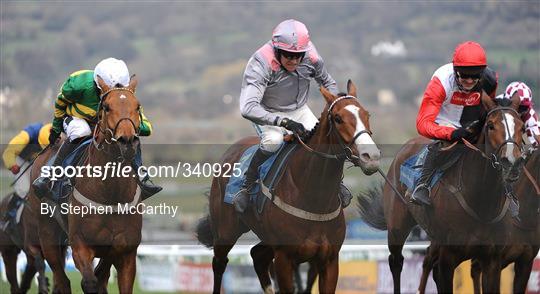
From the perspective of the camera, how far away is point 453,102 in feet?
28.0

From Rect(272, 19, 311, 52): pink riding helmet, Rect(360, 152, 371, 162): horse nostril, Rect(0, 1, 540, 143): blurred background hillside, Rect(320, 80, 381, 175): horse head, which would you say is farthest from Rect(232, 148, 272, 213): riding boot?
Rect(0, 1, 540, 143): blurred background hillside

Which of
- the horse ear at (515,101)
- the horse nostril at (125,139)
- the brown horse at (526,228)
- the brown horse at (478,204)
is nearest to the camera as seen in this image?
the horse nostril at (125,139)

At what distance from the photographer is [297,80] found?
28.5 feet

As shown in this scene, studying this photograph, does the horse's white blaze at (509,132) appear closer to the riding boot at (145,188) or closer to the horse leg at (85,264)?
the riding boot at (145,188)

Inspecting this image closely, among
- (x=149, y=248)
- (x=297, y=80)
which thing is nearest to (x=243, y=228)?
(x=297, y=80)

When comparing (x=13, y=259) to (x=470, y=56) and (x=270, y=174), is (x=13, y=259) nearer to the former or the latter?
(x=270, y=174)

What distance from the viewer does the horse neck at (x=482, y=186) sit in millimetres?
7977

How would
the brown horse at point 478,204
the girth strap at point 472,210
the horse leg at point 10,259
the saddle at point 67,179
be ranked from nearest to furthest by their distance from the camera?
the brown horse at point 478,204
the girth strap at point 472,210
the saddle at point 67,179
the horse leg at point 10,259

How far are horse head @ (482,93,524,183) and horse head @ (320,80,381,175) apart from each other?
0.88m

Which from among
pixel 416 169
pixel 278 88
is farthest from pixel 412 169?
pixel 278 88

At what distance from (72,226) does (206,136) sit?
6452 cm

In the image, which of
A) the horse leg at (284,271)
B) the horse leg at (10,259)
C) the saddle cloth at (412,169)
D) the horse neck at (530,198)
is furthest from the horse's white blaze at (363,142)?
the horse leg at (10,259)

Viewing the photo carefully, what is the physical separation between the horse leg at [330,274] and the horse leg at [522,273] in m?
1.75

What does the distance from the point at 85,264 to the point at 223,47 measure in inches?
3623
